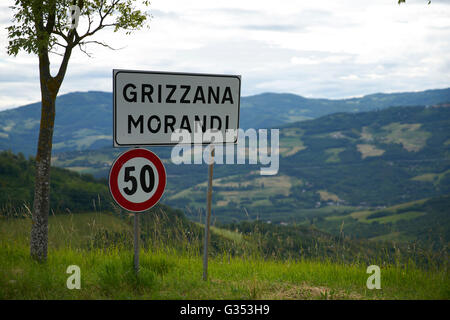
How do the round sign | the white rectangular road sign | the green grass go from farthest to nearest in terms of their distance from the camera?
the white rectangular road sign < the round sign < the green grass

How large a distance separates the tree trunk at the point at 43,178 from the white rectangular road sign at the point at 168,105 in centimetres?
194

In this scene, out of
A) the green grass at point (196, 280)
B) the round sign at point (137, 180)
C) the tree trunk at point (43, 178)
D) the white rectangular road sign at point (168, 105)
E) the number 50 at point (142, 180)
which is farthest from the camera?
the tree trunk at point (43, 178)

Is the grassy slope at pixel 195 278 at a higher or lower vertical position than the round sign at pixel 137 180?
lower

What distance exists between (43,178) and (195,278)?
314 centimetres

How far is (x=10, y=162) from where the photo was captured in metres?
61.5

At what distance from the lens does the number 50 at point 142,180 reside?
5.98m

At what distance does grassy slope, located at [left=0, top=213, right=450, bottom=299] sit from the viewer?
18.9 ft

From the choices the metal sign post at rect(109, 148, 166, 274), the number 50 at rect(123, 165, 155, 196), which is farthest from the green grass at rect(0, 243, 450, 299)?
the number 50 at rect(123, 165, 155, 196)

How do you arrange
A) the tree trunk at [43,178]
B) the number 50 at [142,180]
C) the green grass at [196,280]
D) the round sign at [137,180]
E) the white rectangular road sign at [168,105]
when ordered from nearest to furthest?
the green grass at [196,280], the round sign at [137,180], the number 50 at [142,180], the white rectangular road sign at [168,105], the tree trunk at [43,178]

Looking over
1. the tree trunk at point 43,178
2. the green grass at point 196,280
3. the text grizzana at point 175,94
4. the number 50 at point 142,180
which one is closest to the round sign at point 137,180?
the number 50 at point 142,180

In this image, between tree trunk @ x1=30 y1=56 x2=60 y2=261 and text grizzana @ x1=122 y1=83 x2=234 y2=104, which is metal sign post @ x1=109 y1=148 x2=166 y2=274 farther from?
tree trunk @ x1=30 y1=56 x2=60 y2=261

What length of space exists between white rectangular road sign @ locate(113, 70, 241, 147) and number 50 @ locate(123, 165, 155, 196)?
0.41 meters

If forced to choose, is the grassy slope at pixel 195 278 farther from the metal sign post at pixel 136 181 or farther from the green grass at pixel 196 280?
the metal sign post at pixel 136 181
